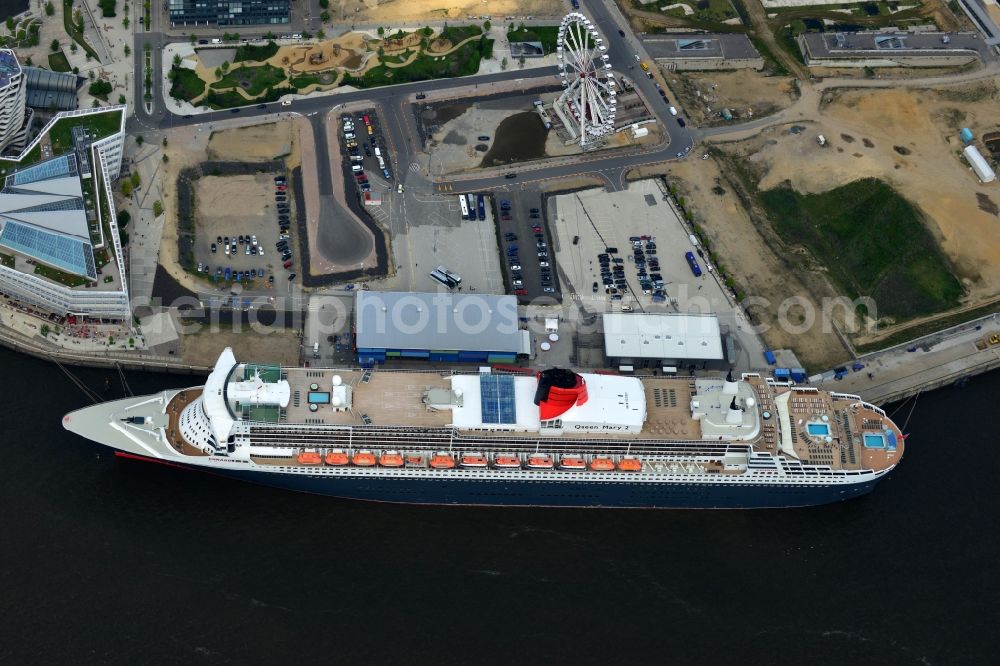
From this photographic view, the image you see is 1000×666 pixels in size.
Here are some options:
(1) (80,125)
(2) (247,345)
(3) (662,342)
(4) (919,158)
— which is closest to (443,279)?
(2) (247,345)

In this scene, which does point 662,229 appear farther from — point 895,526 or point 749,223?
point 895,526

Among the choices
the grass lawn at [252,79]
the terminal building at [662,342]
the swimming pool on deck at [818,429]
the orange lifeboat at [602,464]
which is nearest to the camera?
the orange lifeboat at [602,464]

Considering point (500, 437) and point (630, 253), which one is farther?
point (630, 253)

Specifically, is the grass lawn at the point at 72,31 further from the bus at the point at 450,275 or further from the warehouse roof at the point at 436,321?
the bus at the point at 450,275

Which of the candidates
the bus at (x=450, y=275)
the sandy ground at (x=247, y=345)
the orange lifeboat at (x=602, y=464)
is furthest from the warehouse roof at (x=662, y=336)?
the sandy ground at (x=247, y=345)

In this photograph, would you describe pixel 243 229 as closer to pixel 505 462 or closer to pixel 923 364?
pixel 505 462

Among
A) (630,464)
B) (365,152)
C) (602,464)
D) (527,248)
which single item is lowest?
(630,464)
